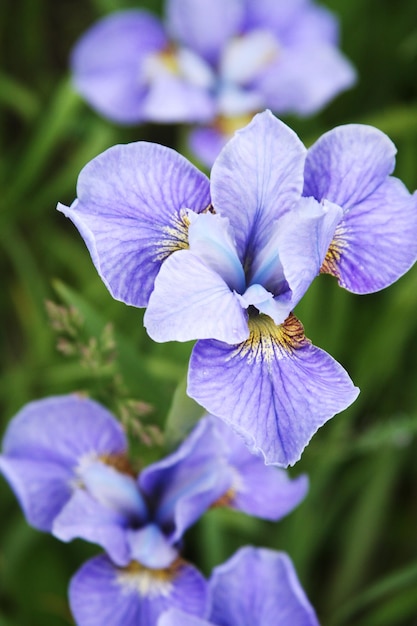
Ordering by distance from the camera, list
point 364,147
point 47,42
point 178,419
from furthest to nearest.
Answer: point 47,42
point 178,419
point 364,147

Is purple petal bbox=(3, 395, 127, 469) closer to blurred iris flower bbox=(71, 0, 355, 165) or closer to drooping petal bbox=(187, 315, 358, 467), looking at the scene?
drooping petal bbox=(187, 315, 358, 467)

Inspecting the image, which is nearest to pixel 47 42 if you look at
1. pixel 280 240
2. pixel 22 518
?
pixel 22 518

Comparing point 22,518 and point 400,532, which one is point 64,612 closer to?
point 22,518

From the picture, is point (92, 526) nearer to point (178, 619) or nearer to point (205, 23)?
point (178, 619)

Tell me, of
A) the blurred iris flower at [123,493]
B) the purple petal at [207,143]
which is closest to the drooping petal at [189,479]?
the blurred iris flower at [123,493]

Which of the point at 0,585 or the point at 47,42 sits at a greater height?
the point at 47,42

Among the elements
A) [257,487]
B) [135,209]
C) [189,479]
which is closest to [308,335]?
[257,487]

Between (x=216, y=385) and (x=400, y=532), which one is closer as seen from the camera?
(x=216, y=385)
